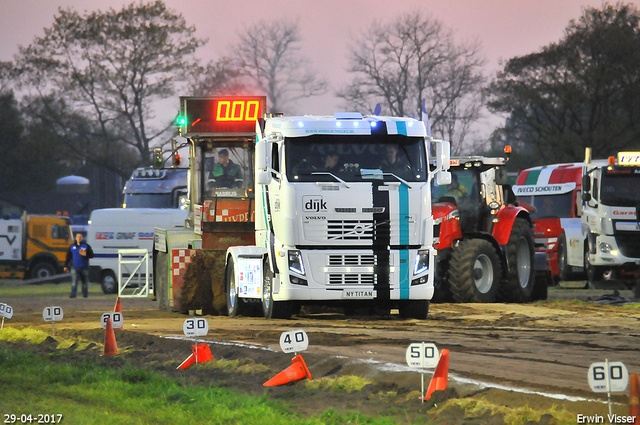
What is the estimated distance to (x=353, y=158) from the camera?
13.8 m

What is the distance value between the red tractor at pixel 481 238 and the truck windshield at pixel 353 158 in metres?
4.02

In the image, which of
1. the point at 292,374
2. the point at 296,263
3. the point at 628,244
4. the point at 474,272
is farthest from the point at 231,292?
the point at 628,244

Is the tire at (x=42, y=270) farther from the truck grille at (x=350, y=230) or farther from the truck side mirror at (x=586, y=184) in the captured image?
the truck grille at (x=350, y=230)

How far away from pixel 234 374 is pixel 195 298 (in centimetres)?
812

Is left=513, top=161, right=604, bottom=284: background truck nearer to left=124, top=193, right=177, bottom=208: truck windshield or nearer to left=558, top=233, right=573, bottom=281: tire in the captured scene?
left=558, top=233, right=573, bottom=281: tire

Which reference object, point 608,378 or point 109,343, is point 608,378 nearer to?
point 608,378

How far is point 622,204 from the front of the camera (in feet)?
73.3

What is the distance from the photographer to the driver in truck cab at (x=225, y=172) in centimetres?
1789

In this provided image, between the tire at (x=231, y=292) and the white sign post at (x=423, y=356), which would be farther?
the tire at (x=231, y=292)

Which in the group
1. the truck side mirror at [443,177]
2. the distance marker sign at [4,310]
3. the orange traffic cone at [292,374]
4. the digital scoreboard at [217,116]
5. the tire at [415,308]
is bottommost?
the orange traffic cone at [292,374]

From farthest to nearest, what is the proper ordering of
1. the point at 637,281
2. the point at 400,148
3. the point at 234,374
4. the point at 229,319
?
the point at 637,281
the point at 229,319
the point at 400,148
the point at 234,374

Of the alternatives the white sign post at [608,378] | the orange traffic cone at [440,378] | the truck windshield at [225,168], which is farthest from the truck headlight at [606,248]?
the white sign post at [608,378]

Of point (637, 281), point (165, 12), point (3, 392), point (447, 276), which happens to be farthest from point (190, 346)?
point (165, 12)

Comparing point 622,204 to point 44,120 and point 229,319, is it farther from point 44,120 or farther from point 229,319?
point 44,120
